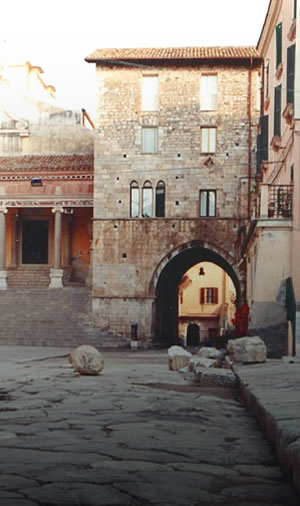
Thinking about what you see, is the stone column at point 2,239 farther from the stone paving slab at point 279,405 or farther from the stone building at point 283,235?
the stone paving slab at point 279,405

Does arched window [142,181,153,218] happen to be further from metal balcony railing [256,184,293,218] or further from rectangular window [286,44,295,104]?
metal balcony railing [256,184,293,218]

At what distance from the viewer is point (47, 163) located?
3672 cm

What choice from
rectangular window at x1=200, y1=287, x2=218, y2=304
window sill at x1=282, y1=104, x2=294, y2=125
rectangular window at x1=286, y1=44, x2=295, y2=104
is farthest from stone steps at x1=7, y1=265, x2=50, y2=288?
rectangular window at x1=286, y1=44, x2=295, y2=104

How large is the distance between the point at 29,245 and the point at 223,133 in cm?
1235

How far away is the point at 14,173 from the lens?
3634cm

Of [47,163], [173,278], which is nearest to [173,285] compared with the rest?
[173,278]

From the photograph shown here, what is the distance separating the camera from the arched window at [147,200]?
3300 cm

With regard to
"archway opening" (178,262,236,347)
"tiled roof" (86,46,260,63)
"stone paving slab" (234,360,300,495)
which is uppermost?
"tiled roof" (86,46,260,63)

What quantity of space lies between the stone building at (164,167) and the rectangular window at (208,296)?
1779 cm

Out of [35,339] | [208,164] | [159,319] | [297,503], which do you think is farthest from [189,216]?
[297,503]

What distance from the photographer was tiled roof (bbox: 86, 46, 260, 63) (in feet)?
108

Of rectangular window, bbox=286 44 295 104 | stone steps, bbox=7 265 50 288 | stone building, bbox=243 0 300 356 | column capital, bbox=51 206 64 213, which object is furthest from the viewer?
stone steps, bbox=7 265 50 288

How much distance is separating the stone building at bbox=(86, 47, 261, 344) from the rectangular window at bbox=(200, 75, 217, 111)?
0.14 ft

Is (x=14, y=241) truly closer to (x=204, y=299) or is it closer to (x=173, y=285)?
(x=173, y=285)
